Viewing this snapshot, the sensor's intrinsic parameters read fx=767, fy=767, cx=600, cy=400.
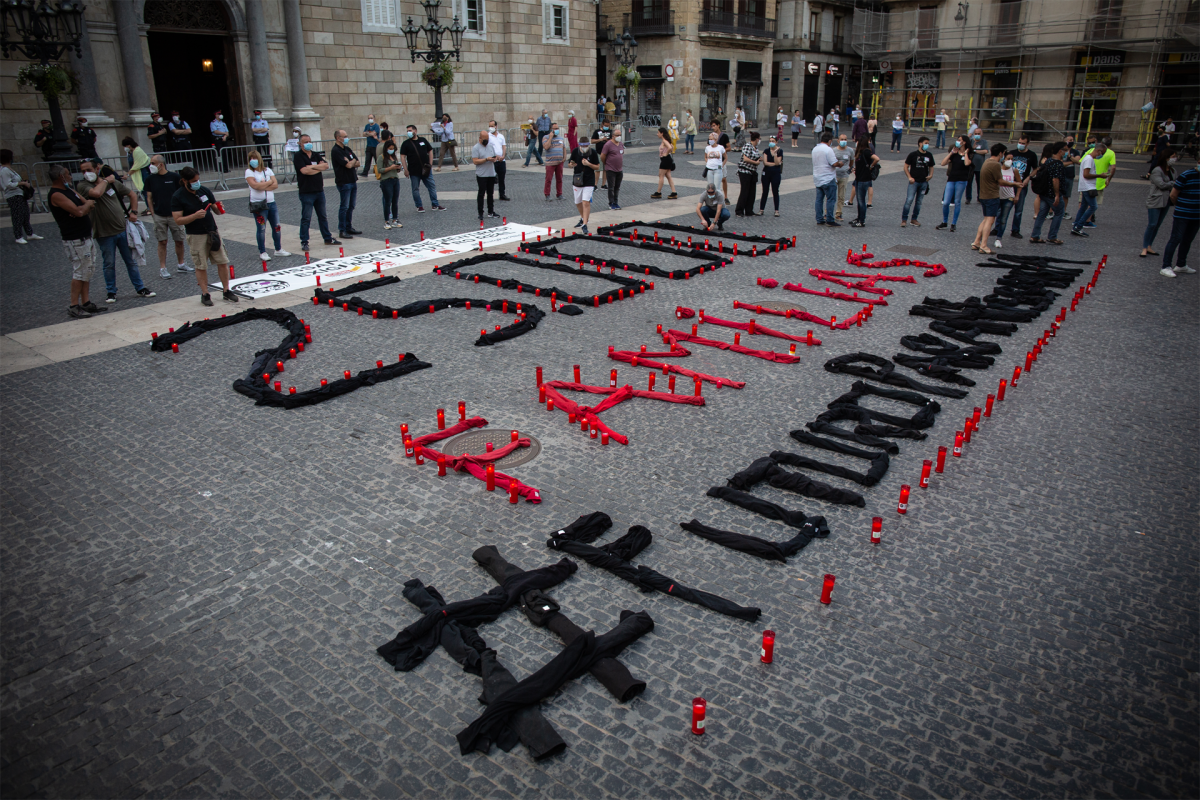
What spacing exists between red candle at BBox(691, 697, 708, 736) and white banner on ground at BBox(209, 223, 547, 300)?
10.2m

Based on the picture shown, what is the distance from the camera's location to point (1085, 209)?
51.9ft

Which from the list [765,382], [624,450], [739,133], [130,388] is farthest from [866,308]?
[739,133]

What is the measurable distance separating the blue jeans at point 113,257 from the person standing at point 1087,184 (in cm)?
1718

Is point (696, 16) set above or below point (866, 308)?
above

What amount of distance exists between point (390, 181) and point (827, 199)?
9539 mm

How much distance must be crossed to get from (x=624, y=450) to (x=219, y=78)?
29.6m

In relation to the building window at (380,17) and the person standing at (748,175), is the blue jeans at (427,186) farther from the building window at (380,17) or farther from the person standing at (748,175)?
the building window at (380,17)

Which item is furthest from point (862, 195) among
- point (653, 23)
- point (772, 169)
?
point (653, 23)

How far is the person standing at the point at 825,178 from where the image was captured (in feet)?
54.0

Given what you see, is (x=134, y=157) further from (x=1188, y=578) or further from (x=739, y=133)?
(x=739, y=133)

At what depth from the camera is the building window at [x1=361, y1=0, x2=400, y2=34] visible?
91.4 ft

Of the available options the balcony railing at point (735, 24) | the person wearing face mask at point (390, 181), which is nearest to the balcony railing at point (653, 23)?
the balcony railing at point (735, 24)

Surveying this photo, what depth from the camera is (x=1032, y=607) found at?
15.8 ft

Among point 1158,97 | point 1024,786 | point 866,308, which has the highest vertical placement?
point 1158,97
